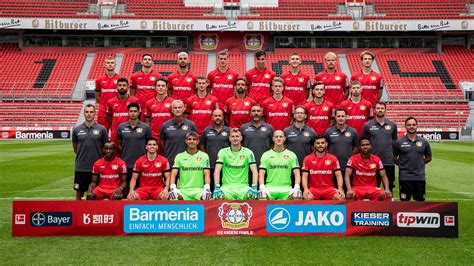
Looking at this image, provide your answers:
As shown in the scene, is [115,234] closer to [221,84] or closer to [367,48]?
[221,84]

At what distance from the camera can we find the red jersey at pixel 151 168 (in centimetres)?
813

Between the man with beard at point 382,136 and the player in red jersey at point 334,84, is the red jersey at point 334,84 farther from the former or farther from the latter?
the man with beard at point 382,136

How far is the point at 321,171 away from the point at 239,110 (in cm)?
194

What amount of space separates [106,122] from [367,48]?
35947 mm

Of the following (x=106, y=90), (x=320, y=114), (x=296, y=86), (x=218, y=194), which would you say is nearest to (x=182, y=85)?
(x=106, y=90)

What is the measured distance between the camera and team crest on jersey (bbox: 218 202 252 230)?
22.9 feet

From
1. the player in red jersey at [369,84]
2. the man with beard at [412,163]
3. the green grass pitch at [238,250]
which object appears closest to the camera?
the green grass pitch at [238,250]

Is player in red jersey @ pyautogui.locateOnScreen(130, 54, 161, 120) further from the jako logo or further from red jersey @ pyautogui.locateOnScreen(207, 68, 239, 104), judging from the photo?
the jako logo

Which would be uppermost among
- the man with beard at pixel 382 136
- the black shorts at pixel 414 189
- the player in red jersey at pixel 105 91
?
the player in red jersey at pixel 105 91

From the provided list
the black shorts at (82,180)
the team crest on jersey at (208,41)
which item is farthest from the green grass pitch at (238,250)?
the team crest on jersey at (208,41)

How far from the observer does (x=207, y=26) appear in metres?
40.1

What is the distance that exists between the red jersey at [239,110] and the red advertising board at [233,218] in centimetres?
251

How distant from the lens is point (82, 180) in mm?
8812

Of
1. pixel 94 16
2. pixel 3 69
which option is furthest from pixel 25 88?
pixel 94 16
